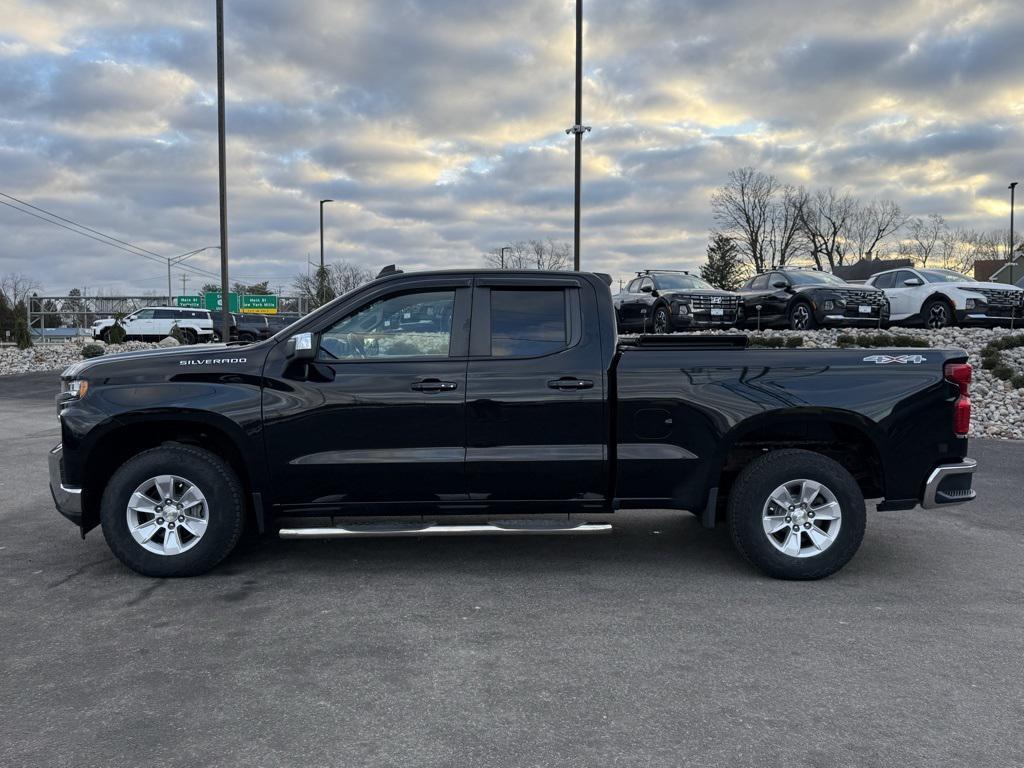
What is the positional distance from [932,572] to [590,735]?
10.7 feet

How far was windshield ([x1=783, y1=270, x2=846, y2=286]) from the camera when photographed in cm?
1825

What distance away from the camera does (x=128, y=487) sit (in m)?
4.91

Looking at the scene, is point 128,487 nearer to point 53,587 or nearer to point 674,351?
point 53,587

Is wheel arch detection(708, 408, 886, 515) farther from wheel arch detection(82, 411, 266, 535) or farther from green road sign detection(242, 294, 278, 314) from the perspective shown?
green road sign detection(242, 294, 278, 314)

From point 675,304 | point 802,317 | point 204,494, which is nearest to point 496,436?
point 204,494

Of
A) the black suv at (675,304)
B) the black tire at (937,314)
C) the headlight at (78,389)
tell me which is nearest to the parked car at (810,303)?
the black suv at (675,304)

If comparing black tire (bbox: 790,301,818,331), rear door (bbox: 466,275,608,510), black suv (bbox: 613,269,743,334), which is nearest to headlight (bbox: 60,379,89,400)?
rear door (bbox: 466,275,608,510)

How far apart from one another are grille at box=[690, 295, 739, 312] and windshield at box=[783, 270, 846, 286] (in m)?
1.52

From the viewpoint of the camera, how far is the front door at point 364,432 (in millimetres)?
4961

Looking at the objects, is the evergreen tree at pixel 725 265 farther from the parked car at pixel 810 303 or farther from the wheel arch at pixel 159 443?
the wheel arch at pixel 159 443

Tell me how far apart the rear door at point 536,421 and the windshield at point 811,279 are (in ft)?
48.5

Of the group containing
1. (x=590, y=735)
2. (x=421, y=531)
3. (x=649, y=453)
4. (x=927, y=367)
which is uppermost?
(x=927, y=367)

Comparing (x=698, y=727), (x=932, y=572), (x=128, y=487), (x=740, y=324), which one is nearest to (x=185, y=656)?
(x=128, y=487)

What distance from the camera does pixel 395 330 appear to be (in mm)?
5145
